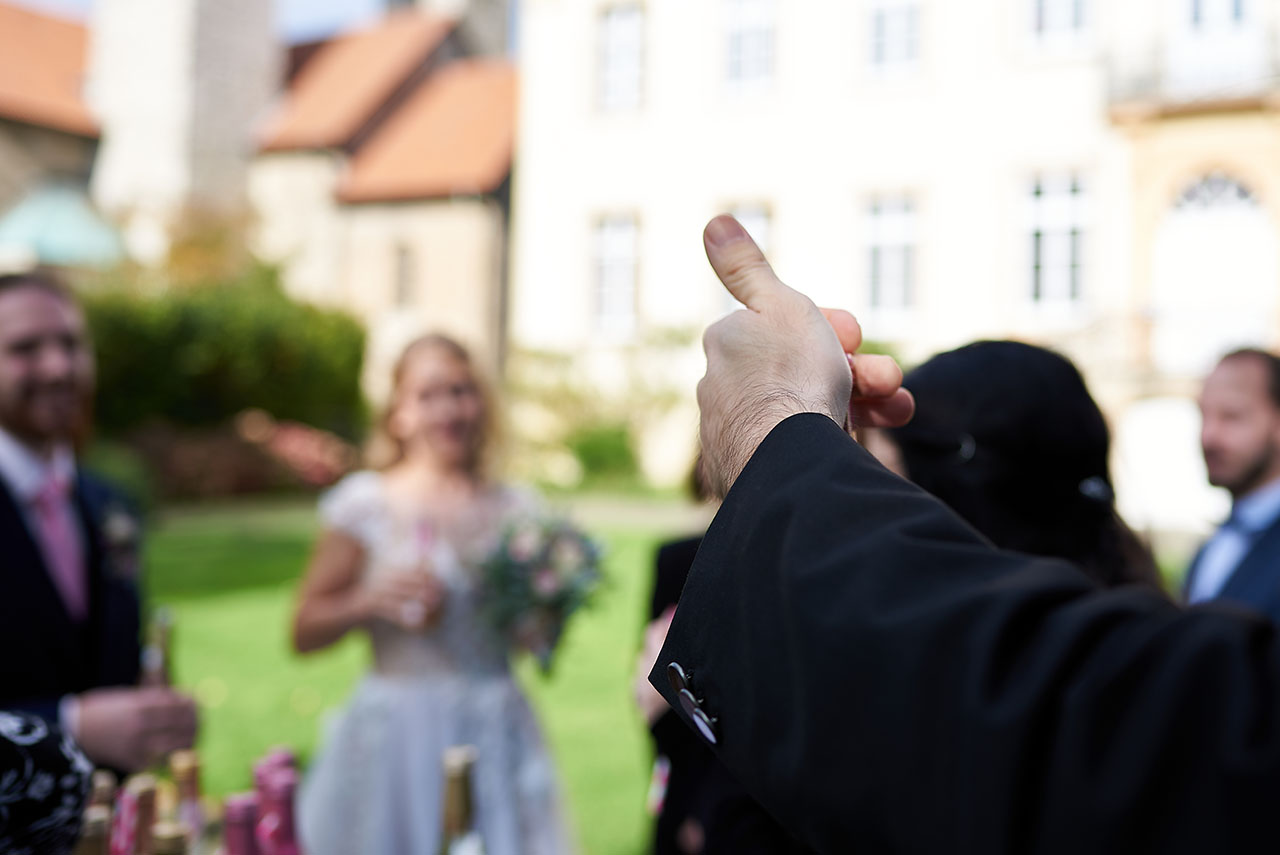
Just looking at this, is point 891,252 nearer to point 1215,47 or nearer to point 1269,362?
point 1215,47

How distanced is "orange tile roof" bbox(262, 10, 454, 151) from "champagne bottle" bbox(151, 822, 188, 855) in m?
28.4

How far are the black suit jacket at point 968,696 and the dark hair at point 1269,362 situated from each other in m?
3.58

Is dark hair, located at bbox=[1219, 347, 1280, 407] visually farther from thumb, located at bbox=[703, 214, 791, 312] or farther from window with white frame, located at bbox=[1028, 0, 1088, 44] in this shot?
window with white frame, located at bbox=[1028, 0, 1088, 44]

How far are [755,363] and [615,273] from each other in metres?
21.2

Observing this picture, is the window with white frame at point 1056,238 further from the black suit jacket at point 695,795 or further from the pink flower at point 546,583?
the black suit jacket at point 695,795

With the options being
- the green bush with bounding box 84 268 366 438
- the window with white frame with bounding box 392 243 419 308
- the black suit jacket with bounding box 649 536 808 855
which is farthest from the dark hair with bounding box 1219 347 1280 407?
the window with white frame with bounding box 392 243 419 308

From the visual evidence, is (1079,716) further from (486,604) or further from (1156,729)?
(486,604)

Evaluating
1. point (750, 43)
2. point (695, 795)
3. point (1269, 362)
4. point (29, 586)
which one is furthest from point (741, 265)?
point (750, 43)

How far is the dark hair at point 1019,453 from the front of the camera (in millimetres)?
1781

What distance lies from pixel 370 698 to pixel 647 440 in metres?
16.9

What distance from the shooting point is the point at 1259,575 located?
3451 millimetres

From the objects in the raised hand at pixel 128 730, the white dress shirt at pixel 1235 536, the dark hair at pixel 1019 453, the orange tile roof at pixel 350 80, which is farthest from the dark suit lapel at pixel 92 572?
the orange tile roof at pixel 350 80

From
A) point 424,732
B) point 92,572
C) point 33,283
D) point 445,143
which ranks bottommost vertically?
Result: point 424,732

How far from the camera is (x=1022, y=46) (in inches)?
742
